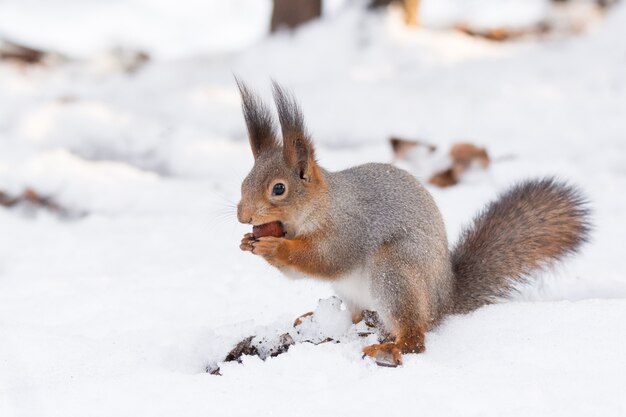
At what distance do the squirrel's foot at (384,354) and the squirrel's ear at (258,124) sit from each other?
656 millimetres

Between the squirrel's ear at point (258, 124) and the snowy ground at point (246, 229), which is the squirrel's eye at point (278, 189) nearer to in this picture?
the squirrel's ear at point (258, 124)

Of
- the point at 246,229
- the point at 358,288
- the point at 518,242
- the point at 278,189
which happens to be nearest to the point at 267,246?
the point at 278,189

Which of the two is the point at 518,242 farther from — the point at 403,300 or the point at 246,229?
the point at 246,229

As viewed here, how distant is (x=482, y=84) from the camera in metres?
4.68

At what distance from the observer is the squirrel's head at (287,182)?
204cm

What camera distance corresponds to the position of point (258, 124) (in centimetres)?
220

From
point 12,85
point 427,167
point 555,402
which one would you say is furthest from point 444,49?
point 555,402

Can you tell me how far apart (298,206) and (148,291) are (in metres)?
0.74

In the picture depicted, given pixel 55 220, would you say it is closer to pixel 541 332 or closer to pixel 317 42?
pixel 541 332

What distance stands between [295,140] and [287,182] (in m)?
0.11

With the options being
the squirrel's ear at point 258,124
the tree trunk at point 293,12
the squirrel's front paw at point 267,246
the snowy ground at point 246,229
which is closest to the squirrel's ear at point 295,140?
the squirrel's ear at point 258,124

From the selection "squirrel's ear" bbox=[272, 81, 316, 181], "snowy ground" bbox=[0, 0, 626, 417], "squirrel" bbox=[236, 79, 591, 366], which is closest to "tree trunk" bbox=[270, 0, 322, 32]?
"snowy ground" bbox=[0, 0, 626, 417]

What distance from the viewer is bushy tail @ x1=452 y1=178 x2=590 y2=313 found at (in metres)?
2.25

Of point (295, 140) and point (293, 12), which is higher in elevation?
point (293, 12)
